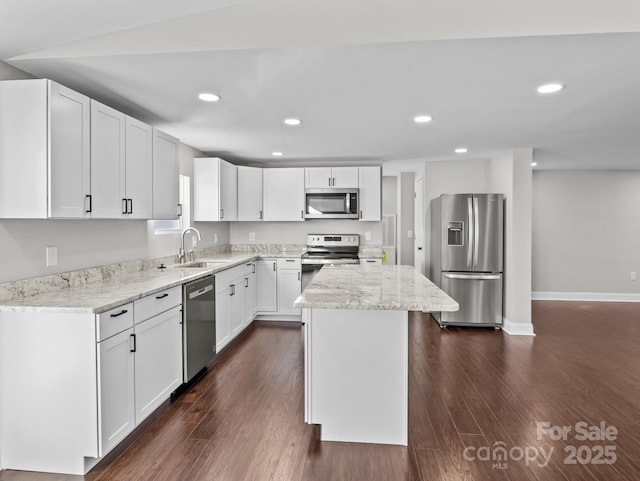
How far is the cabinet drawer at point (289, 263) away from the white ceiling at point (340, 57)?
212cm

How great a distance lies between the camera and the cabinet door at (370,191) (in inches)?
206

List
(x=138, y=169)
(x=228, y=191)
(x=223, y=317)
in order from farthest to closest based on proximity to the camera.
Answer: (x=228, y=191) < (x=223, y=317) < (x=138, y=169)

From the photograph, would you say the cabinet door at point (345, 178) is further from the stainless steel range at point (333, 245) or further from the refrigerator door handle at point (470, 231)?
the refrigerator door handle at point (470, 231)

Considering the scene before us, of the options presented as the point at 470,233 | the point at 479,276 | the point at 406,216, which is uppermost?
the point at 406,216

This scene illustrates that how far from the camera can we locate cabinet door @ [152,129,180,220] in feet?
10.2

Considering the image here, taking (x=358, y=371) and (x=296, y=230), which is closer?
(x=358, y=371)

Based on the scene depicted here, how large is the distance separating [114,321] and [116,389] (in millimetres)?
379

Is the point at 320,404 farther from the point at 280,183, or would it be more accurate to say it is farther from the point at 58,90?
the point at 280,183

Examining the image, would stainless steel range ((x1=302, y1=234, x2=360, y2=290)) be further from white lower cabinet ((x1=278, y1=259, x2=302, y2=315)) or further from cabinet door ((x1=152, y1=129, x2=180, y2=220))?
cabinet door ((x1=152, y1=129, x2=180, y2=220))

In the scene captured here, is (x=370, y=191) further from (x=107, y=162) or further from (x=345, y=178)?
(x=107, y=162)

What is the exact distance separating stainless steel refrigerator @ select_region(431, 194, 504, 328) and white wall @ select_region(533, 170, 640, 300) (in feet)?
8.04

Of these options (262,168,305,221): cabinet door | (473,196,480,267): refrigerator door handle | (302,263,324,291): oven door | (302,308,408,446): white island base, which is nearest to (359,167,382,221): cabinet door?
(262,168,305,221): cabinet door

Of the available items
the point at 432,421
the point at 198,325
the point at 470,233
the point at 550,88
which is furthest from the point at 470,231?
the point at 198,325

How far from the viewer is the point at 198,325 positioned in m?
3.15
